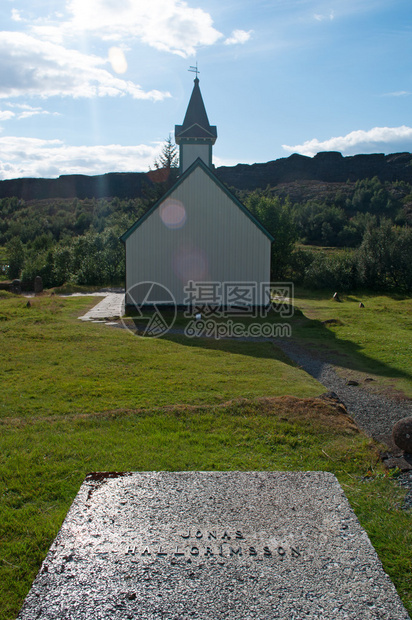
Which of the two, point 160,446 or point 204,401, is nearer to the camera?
point 160,446

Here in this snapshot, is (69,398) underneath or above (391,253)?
underneath

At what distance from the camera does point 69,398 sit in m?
7.58

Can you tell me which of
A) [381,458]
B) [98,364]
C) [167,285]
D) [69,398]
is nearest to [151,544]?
[381,458]

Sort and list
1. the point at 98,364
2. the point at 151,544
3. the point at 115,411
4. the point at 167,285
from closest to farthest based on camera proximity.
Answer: the point at 151,544 < the point at 115,411 < the point at 98,364 < the point at 167,285

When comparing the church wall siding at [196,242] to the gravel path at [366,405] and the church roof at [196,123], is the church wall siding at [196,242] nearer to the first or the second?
the church roof at [196,123]

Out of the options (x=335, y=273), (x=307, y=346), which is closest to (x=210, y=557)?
(x=307, y=346)

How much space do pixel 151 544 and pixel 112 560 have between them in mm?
334

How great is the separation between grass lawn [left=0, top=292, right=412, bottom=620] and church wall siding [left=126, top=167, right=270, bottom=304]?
677 cm

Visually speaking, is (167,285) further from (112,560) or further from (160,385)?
(112,560)

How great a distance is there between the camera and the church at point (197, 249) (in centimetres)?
1745

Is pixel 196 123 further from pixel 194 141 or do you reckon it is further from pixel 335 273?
pixel 335 273

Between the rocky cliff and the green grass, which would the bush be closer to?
the green grass

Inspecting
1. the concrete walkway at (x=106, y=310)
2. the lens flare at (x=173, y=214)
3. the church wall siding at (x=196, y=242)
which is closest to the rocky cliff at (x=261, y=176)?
the concrete walkway at (x=106, y=310)

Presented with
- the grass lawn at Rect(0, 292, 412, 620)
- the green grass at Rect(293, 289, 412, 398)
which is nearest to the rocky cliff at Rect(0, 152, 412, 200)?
the green grass at Rect(293, 289, 412, 398)
